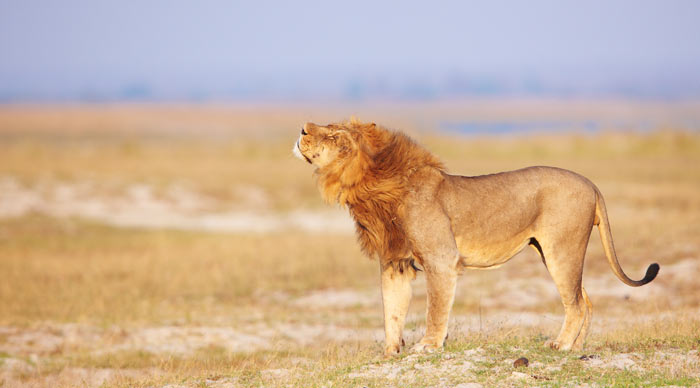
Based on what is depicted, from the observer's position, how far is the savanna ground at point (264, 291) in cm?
752

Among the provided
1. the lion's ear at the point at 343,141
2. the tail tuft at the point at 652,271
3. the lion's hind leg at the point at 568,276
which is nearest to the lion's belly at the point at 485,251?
the lion's hind leg at the point at 568,276

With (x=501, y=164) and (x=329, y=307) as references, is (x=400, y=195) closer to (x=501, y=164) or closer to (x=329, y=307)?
(x=329, y=307)

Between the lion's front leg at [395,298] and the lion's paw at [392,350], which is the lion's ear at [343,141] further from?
the lion's paw at [392,350]

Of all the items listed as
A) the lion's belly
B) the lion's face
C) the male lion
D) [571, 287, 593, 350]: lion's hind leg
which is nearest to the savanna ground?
[571, 287, 593, 350]: lion's hind leg

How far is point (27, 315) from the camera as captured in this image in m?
13.5

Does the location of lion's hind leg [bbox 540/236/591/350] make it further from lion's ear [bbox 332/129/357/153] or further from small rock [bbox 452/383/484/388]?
lion's ear [bbox 332/129/357/153]

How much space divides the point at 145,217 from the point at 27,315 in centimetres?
1149

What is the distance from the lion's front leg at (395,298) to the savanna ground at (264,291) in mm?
236

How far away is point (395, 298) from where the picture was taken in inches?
312

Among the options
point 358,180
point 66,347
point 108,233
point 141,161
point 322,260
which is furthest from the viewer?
point 141,161

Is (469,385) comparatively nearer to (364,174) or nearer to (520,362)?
(520,362)

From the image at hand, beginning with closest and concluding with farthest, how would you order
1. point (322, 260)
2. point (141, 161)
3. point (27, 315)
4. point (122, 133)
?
point (27, 315) < point (322, 260) < point (141, 161) < point (122, 133)

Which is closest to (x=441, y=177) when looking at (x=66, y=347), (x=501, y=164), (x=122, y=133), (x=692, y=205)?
(x=66, y=347)

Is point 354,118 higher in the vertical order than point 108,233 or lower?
higher
